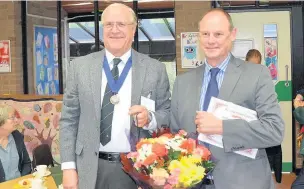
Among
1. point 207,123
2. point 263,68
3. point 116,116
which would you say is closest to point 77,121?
point 116,116

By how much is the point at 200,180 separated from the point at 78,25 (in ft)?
18.6

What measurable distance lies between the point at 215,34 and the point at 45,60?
547 cm

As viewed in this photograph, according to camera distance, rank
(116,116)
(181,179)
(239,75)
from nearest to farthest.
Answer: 1. (181,179)
2. (239,75)
3. (116,116)

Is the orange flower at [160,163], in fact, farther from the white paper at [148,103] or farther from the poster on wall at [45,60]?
the poster on wall at [45,60]

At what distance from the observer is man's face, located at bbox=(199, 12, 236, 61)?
6.10 ft

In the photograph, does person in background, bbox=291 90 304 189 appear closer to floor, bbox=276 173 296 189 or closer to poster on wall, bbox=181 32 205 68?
floor, bbox=276 173 296 189

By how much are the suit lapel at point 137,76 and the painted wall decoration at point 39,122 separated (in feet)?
10.3

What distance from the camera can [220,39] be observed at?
187 cm

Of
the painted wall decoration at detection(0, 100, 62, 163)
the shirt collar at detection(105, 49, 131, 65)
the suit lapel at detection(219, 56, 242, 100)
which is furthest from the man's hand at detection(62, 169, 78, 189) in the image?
the painted wall decoration at detection(0, 100, 62, 163)

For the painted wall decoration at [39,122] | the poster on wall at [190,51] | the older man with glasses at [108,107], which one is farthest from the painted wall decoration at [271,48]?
the older man with glasses at [108,107]

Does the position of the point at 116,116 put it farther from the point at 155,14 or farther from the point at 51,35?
the point at 51,35

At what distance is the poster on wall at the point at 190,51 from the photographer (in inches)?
242

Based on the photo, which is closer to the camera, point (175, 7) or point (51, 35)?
point (175, 7)

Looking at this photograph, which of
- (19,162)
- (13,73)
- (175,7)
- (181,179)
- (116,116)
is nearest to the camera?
(181,179)
